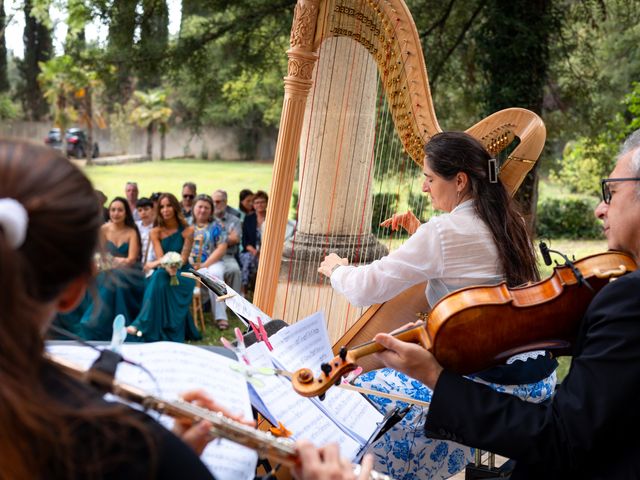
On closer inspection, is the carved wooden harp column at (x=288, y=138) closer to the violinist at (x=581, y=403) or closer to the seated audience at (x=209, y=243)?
the violinist at (x=581, y=403)

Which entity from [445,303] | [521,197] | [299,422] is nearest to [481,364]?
[445,303]

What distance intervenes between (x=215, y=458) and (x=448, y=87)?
8238 mm

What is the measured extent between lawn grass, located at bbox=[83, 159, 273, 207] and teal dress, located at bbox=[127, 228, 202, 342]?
11580 millimetres

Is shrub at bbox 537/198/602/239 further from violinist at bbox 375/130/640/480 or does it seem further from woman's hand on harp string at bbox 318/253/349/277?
violinist at bbox 375/130/640/480

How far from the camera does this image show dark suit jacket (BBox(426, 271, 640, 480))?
5.06 feet

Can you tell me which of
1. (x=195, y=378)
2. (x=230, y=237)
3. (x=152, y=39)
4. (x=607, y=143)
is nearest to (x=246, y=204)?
(x=230, y=237)

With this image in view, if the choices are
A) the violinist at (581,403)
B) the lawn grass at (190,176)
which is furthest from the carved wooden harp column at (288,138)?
the lawn grass at (190,176)

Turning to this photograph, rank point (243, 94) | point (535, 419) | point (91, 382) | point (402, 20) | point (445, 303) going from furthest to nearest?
point (243, 94) → point (402, 20) → point (445, 303) → point (535, 419) → point (91, 382)

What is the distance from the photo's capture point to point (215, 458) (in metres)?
1.51

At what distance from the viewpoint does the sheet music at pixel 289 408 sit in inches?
69.9

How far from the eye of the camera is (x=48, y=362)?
3.48 ft

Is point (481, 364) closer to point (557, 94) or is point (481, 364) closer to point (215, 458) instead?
point (215, 458)

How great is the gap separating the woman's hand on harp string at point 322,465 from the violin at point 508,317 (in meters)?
0.48

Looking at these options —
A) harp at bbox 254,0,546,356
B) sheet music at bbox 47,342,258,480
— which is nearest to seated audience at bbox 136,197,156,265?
harp at bbox 254,0,546,356
